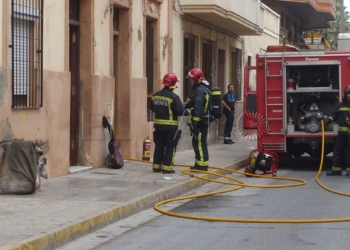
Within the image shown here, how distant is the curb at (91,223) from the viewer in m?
7.90

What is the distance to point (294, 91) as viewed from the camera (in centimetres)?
1717

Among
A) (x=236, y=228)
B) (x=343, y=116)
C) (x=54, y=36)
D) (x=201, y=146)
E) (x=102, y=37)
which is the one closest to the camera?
(x=236, y=228)

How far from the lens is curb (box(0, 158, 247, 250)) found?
25.9 ft

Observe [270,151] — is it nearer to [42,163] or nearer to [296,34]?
[42,163]

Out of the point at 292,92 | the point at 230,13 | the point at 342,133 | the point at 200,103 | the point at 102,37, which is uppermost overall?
the point at 230,13

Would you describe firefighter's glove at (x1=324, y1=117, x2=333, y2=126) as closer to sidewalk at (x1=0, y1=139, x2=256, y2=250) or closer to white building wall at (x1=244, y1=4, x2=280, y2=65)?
sidewalk at (x1=0, y1=139, x2=256, y2=250)

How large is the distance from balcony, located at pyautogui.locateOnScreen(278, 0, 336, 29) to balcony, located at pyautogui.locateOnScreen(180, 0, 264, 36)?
28.9ft

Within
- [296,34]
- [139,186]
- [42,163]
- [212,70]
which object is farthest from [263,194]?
[296,34]

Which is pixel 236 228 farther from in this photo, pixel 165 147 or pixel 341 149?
pixel 341 149

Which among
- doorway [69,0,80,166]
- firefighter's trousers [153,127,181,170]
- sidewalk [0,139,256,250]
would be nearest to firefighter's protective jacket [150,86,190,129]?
firefighter's trousers [153,127,181,170]

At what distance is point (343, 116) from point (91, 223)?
24.6 ft

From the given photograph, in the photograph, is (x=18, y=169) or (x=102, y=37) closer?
(x=18, y=169)

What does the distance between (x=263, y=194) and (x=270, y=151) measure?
14.1 ft

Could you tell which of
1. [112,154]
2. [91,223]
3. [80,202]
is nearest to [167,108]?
[112,154]
